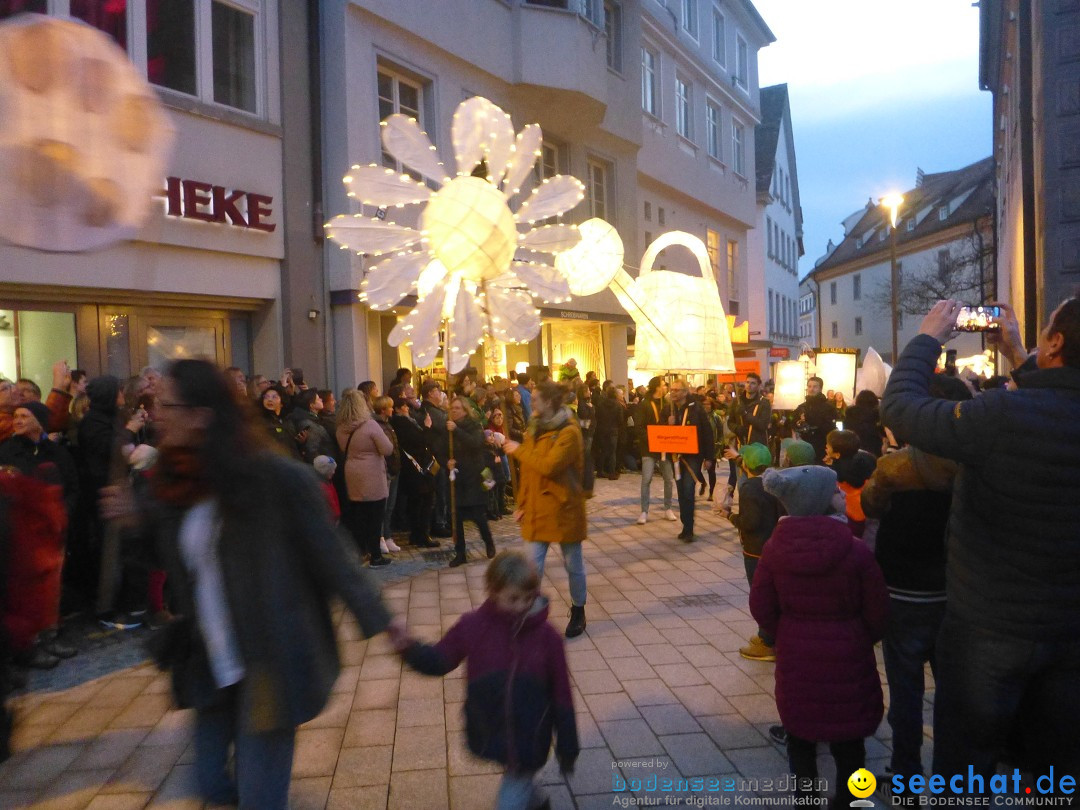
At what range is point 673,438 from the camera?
407 inches

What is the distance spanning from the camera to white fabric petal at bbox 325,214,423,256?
5945 millimetres

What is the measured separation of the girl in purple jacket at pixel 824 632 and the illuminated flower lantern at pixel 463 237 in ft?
9.99

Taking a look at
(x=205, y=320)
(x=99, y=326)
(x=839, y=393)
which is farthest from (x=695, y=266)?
(x=99, y=326)

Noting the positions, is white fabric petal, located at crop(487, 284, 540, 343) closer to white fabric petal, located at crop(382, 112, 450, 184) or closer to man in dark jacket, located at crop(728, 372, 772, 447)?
white fabric petal, located at crop(382, 112, 450, 184)

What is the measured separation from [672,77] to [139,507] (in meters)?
24.3

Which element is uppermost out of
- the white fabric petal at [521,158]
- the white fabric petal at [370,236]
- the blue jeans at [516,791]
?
the white fabric petal at [521,158]

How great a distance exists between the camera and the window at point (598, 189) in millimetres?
19514

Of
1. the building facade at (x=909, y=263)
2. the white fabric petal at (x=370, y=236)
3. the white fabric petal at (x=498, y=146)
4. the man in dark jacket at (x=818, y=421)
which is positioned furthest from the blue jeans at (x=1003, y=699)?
the building facade at (x=909, y=263)

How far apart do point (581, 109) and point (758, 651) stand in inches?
545

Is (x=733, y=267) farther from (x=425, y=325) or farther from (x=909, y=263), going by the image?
(x=909, y=263)

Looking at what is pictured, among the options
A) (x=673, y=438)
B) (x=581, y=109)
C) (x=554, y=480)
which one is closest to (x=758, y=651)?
(x=554, y=480)

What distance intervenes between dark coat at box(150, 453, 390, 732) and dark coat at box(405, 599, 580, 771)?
1.43 ft

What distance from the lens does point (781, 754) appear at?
13.6ft

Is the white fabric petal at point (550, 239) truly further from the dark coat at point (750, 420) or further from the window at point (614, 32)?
the window at point (614, 32)
